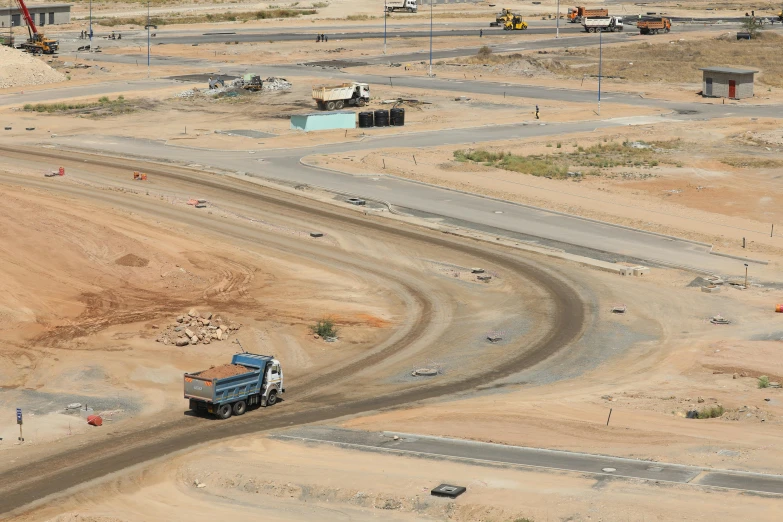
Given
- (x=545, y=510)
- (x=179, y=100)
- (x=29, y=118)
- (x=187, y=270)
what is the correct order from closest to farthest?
(x=545, y=510) → (x=187, y=270) → (x=29, y=118) → (x=179, y=100)

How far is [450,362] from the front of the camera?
4069 cm

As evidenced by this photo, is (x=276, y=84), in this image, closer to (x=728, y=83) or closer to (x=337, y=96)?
(x=337, y=96)

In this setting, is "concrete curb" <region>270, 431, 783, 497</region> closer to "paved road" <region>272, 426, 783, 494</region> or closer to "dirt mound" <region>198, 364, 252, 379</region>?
"paved road" <region>272, 426, 783, 494</region>

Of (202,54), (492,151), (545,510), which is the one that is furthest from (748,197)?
(202,54)

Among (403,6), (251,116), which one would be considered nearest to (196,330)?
(251,116)

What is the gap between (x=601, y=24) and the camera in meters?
159

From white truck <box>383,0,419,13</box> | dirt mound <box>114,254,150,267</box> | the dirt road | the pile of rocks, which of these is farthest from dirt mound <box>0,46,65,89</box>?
white truck <box>383,0,419,13</box>

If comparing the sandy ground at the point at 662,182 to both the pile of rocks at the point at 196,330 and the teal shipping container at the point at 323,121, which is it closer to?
the teal shipping container at the point at 323,121

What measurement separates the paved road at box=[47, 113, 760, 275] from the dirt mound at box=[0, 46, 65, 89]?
29560 mm

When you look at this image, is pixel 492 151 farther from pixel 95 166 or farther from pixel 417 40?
pixel 417 40

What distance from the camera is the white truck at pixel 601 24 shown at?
159000 millimetres

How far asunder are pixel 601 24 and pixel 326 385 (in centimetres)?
12888

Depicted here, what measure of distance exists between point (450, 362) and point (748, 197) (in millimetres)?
31804

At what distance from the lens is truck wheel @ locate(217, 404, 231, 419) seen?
34625 millimetres
